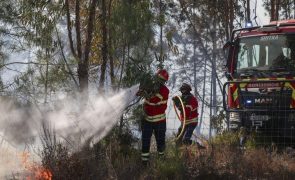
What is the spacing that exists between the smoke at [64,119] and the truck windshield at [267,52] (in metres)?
2.45

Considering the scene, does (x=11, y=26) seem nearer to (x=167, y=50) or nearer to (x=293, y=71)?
(x=167, y=50)

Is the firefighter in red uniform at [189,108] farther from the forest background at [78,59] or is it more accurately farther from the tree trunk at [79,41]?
the tree trunk at [79,41]

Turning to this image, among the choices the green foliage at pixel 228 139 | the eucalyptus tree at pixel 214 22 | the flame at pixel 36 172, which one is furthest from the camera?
the eucalyptus tree at pixel 214 22

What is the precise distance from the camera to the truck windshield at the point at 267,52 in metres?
9.15

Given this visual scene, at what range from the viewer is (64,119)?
Answer: 7.87 m

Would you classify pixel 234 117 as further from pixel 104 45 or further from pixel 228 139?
pixel 104 45

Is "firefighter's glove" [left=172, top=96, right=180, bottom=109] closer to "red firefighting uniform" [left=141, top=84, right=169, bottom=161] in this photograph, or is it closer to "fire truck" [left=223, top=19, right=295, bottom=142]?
"fire truck" [left=223, top=19, right=295, bottom=142]

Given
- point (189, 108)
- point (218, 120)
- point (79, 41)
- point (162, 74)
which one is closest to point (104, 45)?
point (79, 41)

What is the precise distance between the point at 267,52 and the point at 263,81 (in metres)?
0.67

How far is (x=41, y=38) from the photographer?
8734 millimetres

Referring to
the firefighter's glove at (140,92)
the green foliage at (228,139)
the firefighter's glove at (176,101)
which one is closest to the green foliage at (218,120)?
the green foliage at (228,139)

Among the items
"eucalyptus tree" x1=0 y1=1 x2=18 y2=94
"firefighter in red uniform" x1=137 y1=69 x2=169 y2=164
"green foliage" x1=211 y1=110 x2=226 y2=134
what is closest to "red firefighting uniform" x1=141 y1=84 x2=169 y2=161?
"firefighter in red uniform" x1=137 y1=69 x2=169 y2=164

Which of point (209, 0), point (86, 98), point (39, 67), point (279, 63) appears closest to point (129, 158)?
point (86, 98)

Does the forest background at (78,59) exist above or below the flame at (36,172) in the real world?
above
